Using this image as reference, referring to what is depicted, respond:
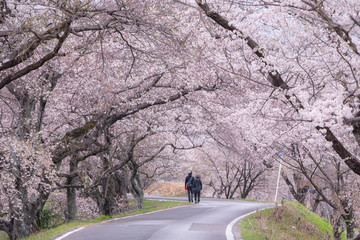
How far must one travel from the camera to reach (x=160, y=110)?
1995 cm

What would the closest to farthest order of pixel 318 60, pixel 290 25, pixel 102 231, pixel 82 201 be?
pixel 318 60, pixel 290 25, pixel 102 231, pixel 82 201

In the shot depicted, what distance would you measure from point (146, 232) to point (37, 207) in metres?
6.89

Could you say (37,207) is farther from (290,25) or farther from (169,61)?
(290,25)

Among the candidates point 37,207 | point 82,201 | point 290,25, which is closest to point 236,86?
point 290,25

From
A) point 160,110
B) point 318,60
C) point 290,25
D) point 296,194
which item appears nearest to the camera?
point 318,60

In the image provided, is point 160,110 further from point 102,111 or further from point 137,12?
point 137,12

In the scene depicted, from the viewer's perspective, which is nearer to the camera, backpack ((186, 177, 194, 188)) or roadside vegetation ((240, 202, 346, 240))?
roadside vegetation ((240, 202, 346, 240))

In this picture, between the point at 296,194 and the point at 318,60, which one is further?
the point at 296,194

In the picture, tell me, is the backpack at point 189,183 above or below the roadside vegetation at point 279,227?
above

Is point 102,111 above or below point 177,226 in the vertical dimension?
above

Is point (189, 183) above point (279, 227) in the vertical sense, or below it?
above

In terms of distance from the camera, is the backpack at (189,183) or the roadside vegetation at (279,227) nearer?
the roadside vegetation at (279,227)

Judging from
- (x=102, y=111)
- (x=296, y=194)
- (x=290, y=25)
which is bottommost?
(x=296, y=194)

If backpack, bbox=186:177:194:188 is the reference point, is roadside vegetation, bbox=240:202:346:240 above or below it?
below
